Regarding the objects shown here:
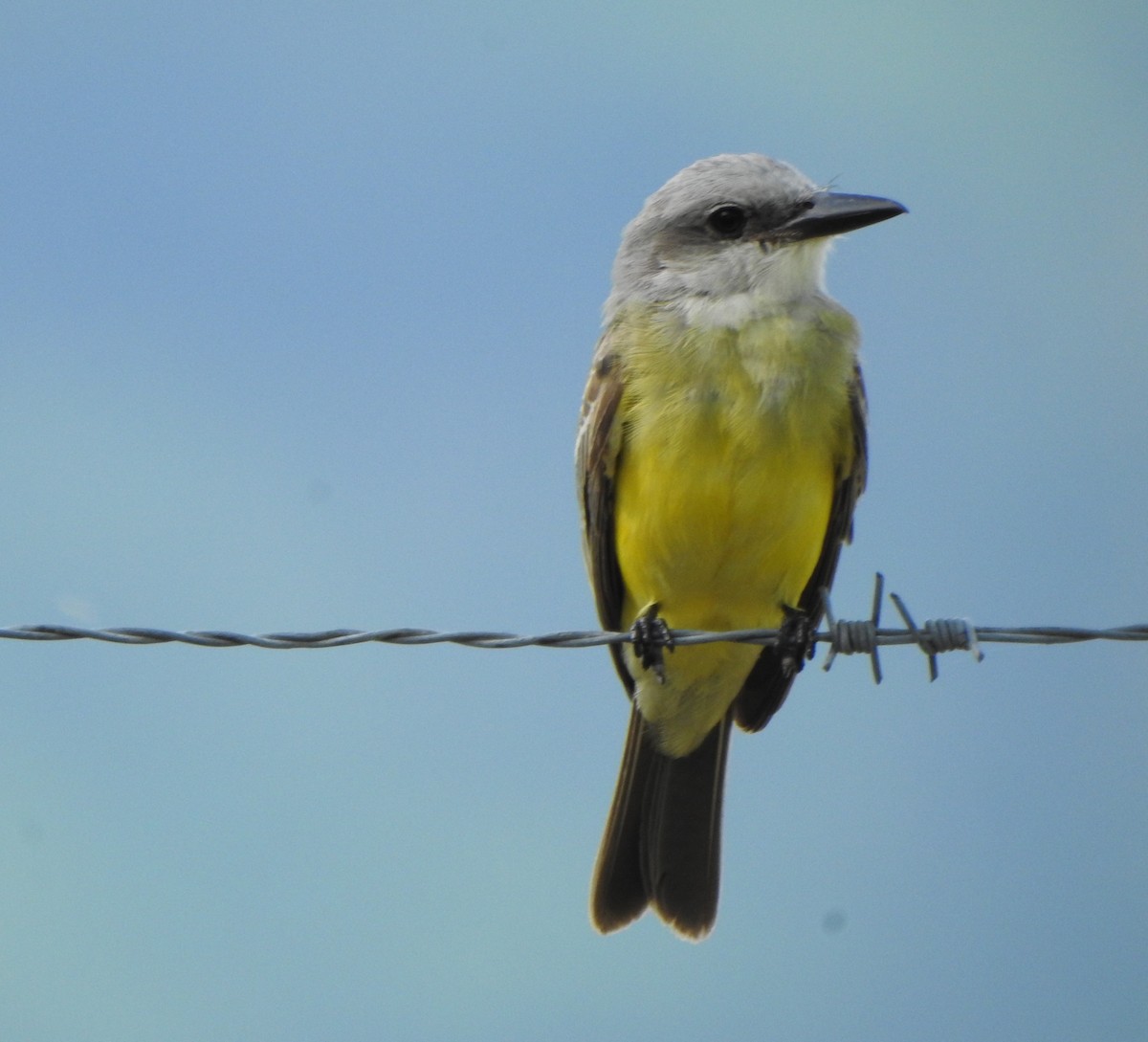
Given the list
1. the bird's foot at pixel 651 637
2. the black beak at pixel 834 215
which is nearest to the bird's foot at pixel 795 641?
the bird's foot at pixel 651 637

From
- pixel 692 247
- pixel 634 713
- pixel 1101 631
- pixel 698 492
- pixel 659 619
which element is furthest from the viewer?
pixel 634 713

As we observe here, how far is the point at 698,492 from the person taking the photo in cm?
426

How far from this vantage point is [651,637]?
4.48 m

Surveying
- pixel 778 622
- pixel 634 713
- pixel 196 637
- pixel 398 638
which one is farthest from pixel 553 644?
pixel 634 713

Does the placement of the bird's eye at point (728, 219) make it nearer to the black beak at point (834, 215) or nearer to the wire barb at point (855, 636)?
the black beak at point (834, 215)

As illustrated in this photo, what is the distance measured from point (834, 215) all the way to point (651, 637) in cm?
148

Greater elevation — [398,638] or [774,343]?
[774,343]

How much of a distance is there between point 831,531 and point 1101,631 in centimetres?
135

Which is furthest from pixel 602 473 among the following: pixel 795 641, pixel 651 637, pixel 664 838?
pixel 664 838

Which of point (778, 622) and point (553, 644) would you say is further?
point (778, 622)

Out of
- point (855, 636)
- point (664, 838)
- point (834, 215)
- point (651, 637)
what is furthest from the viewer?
point (664, 838)

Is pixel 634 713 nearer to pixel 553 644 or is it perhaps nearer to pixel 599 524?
pixel 599 524

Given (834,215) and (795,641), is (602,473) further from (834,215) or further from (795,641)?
(834,215)

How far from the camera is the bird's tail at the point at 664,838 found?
509cm
